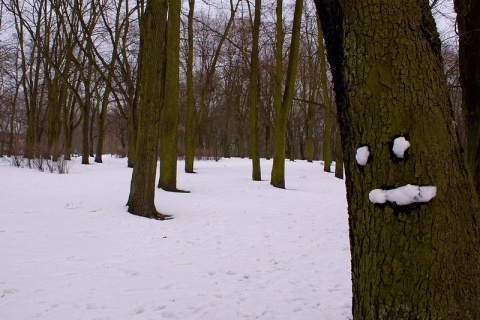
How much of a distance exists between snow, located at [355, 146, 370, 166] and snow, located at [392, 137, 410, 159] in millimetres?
116

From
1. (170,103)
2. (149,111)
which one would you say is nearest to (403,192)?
(149,111)

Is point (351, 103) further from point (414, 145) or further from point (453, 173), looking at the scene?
point (453, 173)

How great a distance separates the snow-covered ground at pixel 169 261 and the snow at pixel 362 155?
6.33 feet

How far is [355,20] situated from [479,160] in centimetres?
292

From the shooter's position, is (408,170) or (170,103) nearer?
(408,170)

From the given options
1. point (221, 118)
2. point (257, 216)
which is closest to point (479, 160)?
point (257, 216)

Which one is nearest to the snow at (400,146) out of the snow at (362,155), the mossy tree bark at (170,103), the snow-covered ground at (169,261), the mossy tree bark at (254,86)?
the snow at (362,155)

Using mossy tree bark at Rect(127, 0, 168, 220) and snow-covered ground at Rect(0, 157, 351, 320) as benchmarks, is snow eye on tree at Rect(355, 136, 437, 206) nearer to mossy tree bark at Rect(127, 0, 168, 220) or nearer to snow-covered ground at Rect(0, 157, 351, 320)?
snow-covered ground at Rect(0, 157, 351, 320)

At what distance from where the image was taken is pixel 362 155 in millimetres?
1546

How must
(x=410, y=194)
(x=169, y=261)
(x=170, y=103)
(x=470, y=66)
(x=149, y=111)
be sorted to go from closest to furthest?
(x=410, y=194) → (x=470, y=66) → (x=169, y=261) → (x=149, y=111) → (x=170, y=103)

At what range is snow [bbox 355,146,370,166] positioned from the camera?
5.04 feet

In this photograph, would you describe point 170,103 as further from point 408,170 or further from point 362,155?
point 408,170

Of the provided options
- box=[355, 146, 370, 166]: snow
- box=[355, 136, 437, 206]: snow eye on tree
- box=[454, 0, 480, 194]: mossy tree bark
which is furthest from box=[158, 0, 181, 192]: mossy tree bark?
box=[355, 136, 437, 206]: snow eye on tree

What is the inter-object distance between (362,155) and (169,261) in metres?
3.32
